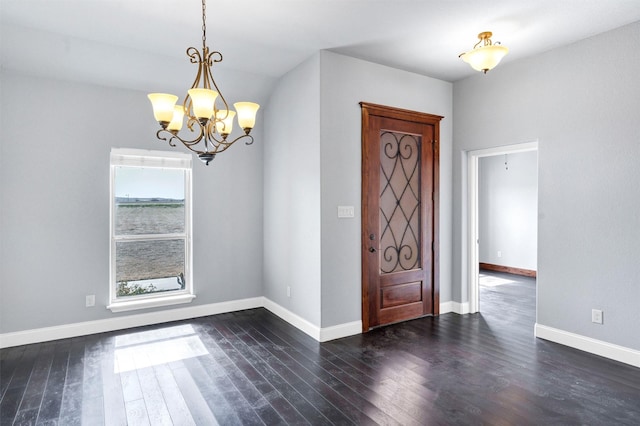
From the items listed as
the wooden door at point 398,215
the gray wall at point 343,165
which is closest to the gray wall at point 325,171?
the gray wall at point 343,165

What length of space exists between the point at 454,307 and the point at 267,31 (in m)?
3.84

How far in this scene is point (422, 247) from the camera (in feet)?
14.6

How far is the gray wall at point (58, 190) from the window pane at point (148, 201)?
17 cm

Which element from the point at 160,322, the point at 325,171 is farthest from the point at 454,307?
the point at 160,322

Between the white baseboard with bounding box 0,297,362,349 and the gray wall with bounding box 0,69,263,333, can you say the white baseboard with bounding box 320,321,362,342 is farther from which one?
the gray wall with bounding box 0,69,263,333

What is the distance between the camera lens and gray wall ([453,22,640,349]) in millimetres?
3174

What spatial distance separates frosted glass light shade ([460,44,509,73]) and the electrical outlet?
2417 mm

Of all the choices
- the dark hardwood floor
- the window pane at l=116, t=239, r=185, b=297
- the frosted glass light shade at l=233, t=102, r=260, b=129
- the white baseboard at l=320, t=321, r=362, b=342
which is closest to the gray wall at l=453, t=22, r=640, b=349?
the dark hardwood floor

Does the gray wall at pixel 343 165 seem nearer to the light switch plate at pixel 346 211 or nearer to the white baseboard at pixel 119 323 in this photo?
the light switch plate at pixel 346 211

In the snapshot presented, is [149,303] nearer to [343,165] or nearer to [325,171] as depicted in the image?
[325,171]

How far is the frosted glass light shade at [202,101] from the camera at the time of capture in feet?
7.24

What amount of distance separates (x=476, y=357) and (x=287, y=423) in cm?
188

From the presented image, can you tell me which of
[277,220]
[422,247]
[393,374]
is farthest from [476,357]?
[277,220]

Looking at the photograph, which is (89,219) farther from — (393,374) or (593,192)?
(593,192)
